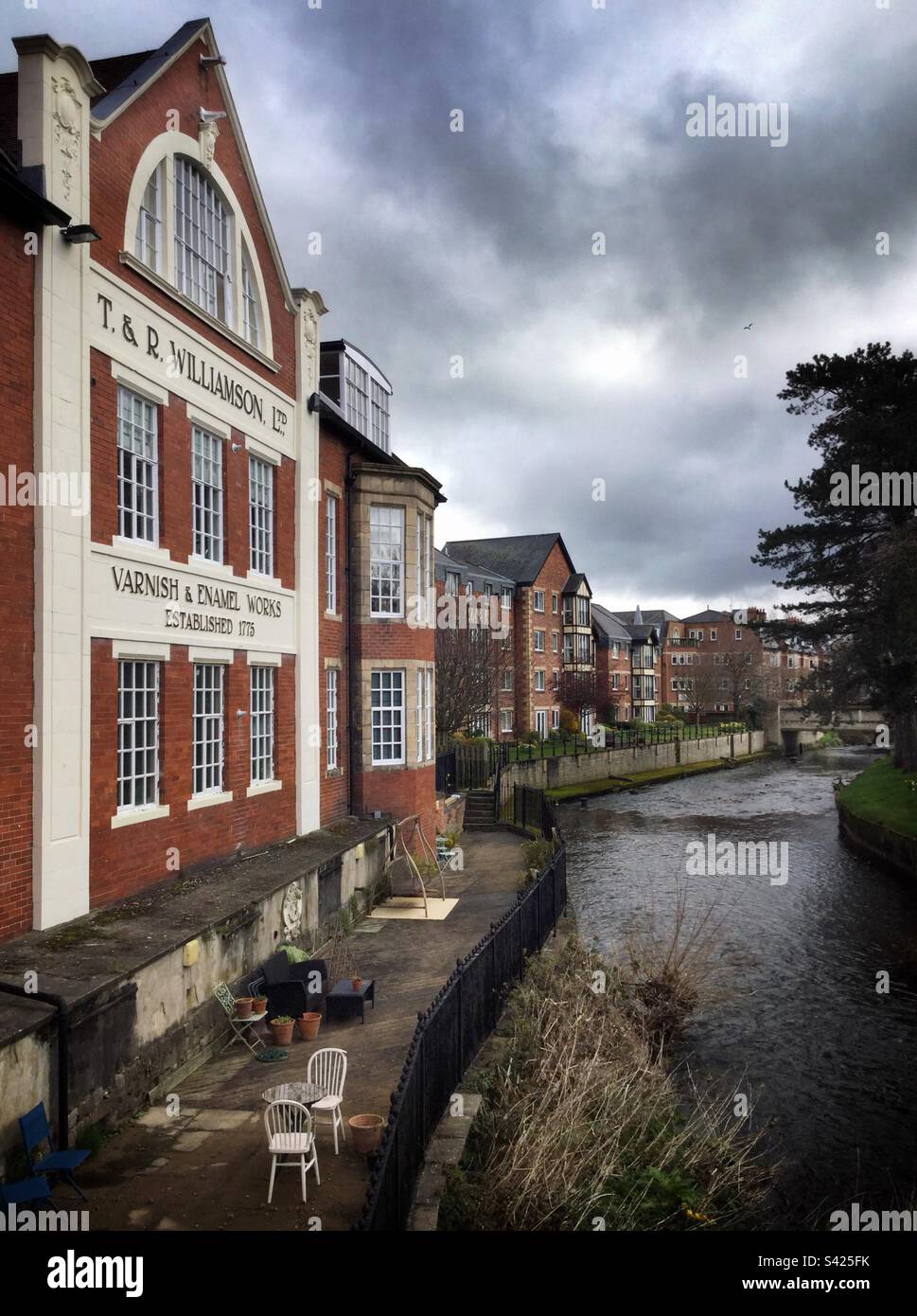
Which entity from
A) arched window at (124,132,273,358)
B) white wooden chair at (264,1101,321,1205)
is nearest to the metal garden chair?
white wooden chair at (264,1101,321,1205)

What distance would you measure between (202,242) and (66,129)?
A: 372 centimetres

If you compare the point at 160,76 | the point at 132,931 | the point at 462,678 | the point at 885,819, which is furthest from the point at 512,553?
the point at 132,931

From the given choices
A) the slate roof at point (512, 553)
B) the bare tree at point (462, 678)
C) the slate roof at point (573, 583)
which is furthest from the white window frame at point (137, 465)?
the slate roof at point (573, 583)

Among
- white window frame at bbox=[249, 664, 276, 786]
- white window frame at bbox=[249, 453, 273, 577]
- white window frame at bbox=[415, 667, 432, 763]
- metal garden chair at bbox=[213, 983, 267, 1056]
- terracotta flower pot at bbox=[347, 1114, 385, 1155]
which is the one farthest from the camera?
white window frame at bbox=[415, 667, 432, 763]

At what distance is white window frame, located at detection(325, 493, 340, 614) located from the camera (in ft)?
64.1

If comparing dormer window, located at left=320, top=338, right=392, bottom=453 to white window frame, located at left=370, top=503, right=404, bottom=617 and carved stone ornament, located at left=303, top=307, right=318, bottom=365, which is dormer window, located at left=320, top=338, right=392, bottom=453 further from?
carved stone ornament, located at left=303, top=307, right=318, bottom=365

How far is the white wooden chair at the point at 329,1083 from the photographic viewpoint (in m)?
8.27

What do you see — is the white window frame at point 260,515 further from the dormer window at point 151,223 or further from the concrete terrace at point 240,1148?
the concrete terrace at point 240,1148

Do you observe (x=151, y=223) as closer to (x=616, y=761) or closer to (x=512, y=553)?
(x=616, y=761)

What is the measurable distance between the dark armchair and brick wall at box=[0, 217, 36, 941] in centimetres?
322

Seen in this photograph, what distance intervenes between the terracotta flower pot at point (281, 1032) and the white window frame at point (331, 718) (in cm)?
835

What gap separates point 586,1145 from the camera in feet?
28.8

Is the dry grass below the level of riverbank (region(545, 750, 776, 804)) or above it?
above

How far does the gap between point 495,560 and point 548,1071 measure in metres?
50.4
